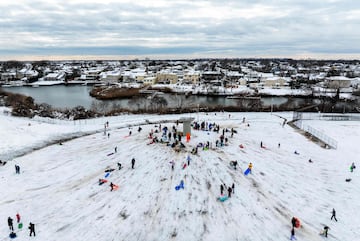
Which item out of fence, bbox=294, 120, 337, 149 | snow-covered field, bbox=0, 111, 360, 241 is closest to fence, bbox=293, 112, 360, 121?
fence, bbox=294, 120, 337, 149

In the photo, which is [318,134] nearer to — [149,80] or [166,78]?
[149,80]

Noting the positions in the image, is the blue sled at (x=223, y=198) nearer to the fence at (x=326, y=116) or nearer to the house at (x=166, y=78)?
the fence at (x=326, y=116)

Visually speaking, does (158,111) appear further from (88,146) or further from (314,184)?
(314,184)

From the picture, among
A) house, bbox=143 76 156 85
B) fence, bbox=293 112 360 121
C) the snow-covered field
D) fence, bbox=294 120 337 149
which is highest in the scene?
house, bbox=143 76 156 85

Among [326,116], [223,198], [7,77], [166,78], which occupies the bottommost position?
[223,198]

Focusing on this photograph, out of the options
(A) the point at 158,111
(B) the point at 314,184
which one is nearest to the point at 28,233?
(B) the point at 314,184

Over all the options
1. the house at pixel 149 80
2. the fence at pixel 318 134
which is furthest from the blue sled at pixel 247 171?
the house at pixel 149 80

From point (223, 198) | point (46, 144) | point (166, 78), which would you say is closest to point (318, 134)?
point (223, 198)

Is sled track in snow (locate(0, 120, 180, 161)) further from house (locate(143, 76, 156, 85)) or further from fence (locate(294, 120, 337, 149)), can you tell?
house (locate(143, 76, 156, 85))
